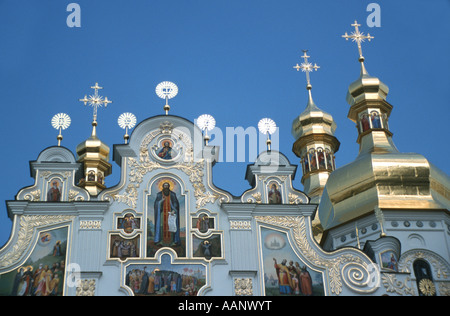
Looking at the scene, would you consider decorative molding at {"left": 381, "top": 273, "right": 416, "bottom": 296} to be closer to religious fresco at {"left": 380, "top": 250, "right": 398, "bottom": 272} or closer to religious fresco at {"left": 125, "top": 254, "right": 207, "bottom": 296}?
religious fresco at {"left": 380, "top": 250, "right": 398, "bottom": 272}

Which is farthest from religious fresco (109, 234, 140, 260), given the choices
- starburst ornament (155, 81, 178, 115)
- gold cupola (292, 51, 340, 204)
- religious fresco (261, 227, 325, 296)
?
gold cupola (292, 51, 340, 204)

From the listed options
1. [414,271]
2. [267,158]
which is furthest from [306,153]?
[267,158]

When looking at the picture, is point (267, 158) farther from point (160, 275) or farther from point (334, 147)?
point (334, 147)

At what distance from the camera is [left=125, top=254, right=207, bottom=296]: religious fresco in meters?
19.9

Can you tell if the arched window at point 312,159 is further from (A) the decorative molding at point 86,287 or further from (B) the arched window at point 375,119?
(A) the decorative molding at point 86,287

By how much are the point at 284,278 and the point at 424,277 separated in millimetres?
6247

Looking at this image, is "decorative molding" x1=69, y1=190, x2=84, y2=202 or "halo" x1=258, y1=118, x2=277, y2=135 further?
"halo" x1=258, y1=118, x2=277, y2=135

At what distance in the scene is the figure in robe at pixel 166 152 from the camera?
2225 cm

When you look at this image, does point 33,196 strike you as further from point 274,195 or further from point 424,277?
point 424,277

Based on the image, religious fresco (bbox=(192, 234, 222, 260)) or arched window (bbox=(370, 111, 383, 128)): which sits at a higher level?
arched window (bbox=(370, 111, 383, 128))

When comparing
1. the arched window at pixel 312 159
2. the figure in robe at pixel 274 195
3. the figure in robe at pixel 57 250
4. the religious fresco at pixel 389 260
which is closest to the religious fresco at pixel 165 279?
the figure in robe at pixel 57 250

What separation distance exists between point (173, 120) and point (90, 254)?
14.7ft

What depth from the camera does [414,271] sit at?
25906mm

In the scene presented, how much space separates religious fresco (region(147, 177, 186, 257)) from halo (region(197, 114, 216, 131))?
175 centimetres
